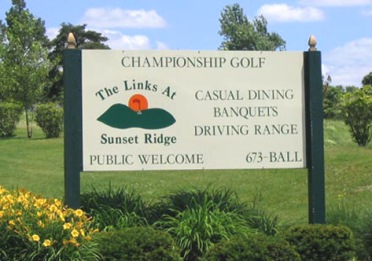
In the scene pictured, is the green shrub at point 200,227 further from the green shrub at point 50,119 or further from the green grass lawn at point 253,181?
the green shrub at point 50,119

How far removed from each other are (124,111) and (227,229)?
1.61 meters

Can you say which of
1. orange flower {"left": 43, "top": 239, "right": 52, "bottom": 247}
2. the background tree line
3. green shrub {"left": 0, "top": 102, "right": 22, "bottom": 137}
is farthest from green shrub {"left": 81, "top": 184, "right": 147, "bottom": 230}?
green shrub {"left": 0, "top": 102, "right": 22, "bottom": 137}

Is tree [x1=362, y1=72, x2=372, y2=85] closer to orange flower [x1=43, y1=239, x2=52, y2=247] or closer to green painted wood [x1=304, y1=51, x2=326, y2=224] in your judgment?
green painted wood [x1=304, y1=51, x2=326, y2=224]

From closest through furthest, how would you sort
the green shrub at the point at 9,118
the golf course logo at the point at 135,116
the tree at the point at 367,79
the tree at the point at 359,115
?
1. the golf course logo at the point at 135,116
2. the tree at the point at 359,115
3. the green shrub at the point at 9,118
4. the tree at the point at 367,79

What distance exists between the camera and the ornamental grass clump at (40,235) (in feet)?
18.8

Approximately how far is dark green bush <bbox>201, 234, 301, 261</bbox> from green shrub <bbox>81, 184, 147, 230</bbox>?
1156 millimetres

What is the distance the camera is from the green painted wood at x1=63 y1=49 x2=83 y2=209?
22.6ft

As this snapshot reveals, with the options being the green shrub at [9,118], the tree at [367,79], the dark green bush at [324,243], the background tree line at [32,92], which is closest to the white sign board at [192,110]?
the dark green bush at [324,243]

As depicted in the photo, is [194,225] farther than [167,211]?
No

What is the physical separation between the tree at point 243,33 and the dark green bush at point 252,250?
59212 mm

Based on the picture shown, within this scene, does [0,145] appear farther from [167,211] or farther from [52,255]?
[52,255]

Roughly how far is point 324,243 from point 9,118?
78.6 feet

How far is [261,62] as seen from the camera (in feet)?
23.9

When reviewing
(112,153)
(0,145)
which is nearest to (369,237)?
(112,153)
